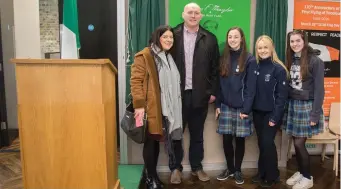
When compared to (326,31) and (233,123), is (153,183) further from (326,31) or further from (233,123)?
(326,31)

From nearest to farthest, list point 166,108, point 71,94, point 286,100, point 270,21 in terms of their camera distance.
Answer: point 71,94
point 166,108
point 286,100
point 270,21

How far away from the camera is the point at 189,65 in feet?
8.23

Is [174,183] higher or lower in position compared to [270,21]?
lower

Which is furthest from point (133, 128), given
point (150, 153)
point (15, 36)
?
point (15, 36)

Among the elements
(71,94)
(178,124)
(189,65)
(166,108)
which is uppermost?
(189,65)

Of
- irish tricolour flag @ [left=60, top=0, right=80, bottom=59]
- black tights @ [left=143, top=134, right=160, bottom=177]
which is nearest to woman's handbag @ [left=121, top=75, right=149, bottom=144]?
black tights @ [left=143, top=134, right=160, bottom=177]

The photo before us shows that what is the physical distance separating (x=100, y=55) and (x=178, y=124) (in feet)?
5.09

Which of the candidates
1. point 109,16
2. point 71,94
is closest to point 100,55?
point 109,16

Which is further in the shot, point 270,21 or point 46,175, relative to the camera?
point 270,21

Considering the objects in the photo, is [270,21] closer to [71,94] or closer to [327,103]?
[327,103]

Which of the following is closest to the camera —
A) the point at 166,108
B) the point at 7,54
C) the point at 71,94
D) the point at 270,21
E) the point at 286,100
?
the point at 71,94

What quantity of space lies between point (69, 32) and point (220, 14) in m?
1.47

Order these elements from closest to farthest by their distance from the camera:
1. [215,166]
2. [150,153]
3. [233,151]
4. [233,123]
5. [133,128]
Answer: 1. [133,128]
2. [150,153]
3. [233,123]
4. [233,151]
5. [215,166]

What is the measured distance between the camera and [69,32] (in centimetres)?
226
